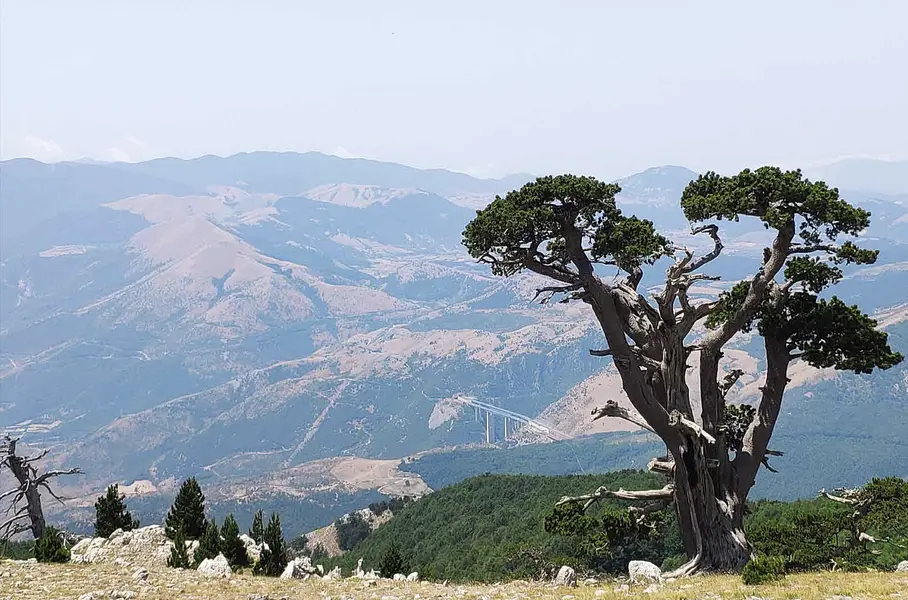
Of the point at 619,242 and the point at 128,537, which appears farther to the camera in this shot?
the point at 128,537

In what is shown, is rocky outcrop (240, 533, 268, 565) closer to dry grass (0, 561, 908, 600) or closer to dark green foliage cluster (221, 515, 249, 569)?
dark green foliage cluster (221, 515, 249, 569)

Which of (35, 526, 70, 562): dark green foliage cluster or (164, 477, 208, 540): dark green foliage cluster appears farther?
(164, 477, 208, 540): dark green foliage cluster

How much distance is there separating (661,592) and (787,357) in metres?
11.6

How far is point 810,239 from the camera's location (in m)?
22.4

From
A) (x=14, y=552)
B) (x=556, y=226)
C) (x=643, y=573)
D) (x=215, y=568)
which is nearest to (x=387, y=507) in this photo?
(x=14, y=552)

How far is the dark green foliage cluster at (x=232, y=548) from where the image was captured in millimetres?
26375

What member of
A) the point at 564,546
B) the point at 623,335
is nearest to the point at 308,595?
the point at 623,335

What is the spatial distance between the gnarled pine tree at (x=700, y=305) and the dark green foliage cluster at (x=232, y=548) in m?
13.4

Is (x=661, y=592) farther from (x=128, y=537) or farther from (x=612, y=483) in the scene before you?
(x=612, y=483)

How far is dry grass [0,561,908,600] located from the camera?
52.7 feet

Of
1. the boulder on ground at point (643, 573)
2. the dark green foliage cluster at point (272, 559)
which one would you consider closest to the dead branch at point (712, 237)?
the boulder on ground at point (643, 573)

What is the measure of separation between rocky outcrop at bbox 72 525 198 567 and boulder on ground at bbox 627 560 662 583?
53.8 ft

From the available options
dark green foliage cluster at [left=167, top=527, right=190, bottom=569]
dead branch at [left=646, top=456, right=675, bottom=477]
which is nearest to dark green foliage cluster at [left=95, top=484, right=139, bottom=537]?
dark green foliage cluster at [left=167, top=527, right=190, bottom=569]

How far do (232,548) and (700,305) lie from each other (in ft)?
64.4
